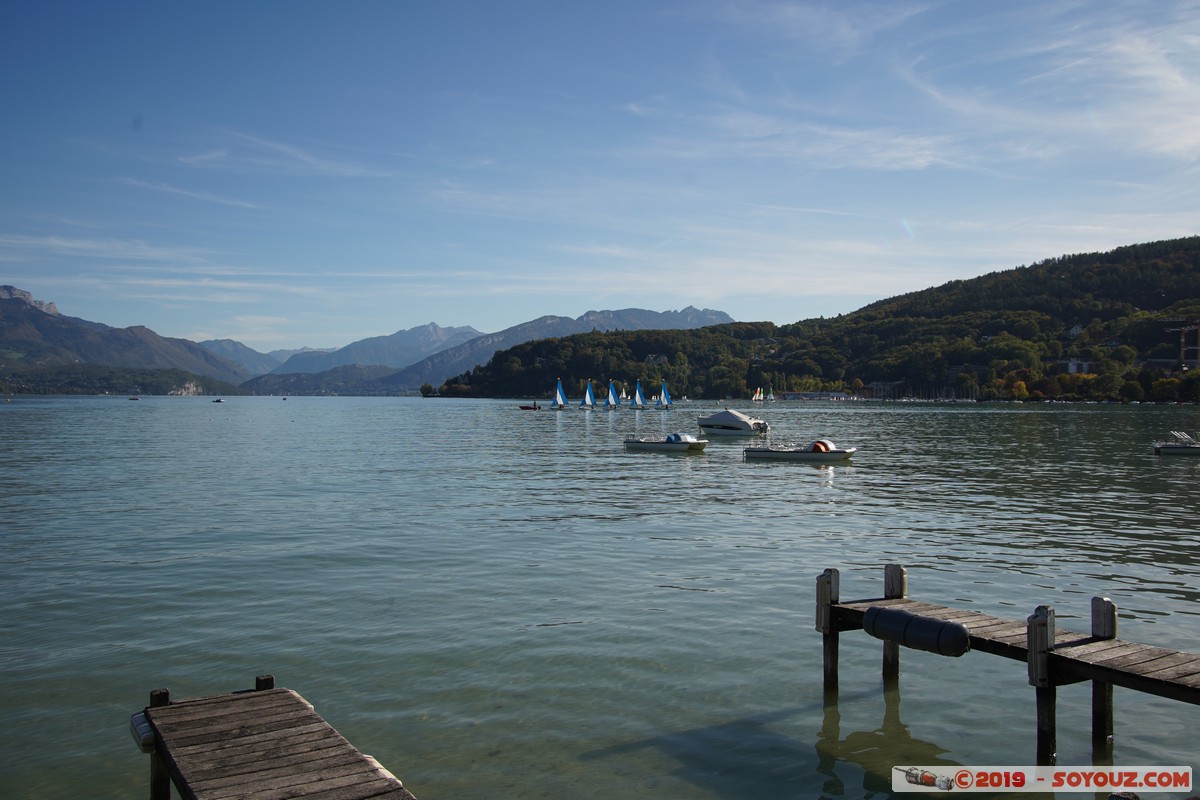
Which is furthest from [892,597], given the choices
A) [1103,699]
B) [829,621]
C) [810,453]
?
[810,453]

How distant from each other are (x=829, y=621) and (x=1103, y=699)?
390 centimetres

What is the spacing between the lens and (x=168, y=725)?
9.99 meters

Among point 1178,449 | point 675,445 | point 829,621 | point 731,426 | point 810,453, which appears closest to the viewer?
point 829,621

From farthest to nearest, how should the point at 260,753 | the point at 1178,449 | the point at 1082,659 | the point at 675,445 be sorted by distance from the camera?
the point at 675,445 → the point at 1178,449 → the point at 1082,659 → the point at 260,753

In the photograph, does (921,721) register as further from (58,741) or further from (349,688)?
(58,741)

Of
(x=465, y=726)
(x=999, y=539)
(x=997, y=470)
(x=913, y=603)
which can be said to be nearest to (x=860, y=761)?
(x=913, y=603)

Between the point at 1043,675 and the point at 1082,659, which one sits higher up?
the point at 1082,659

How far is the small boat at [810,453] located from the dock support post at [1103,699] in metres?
49.9

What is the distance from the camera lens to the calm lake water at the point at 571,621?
1239 centimetres

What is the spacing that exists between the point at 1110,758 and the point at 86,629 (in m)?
18.9

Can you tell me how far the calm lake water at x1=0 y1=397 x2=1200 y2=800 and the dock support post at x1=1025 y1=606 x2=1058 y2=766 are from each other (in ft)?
2.19

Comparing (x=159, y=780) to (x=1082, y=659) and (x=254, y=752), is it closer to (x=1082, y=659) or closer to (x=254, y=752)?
(x=254, y=752)

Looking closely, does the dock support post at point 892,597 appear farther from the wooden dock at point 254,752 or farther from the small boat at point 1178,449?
the small boat at point 1178,449

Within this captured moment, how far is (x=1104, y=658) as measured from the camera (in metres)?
11.5
